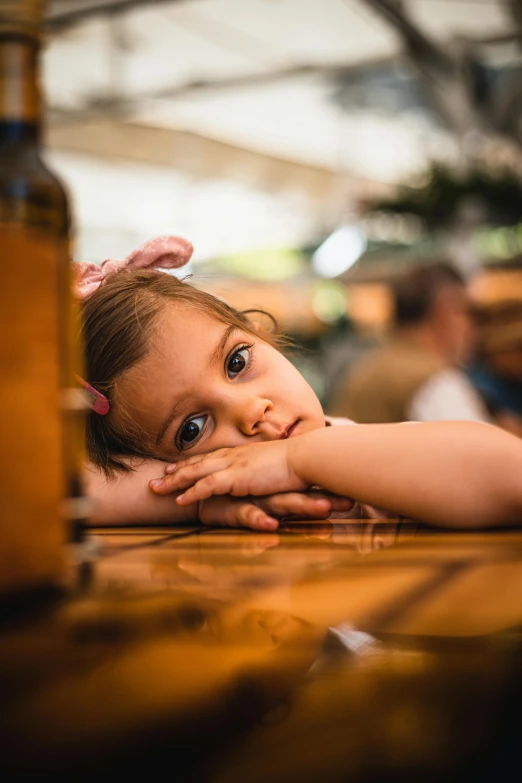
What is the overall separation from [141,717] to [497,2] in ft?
18.3

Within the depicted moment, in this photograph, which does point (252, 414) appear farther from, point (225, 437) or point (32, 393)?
point (32, 393)

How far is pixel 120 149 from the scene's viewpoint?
603 centimetres

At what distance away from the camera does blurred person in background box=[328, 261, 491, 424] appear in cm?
323

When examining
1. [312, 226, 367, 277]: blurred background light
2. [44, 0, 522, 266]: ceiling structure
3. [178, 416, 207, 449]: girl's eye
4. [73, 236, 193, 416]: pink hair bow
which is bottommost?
[178, 416, 207, 449]: girl's eye

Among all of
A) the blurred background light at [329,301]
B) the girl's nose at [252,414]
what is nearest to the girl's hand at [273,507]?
the girl's nose at [252,414]

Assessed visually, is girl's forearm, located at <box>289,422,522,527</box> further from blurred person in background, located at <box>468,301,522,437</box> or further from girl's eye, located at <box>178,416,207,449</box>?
blurred person in background, located at <box>468,301,522,437</box>

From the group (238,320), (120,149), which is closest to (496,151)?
(120,149)

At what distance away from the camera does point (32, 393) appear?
41 centimetres

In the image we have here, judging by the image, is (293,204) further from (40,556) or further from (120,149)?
(40,556)

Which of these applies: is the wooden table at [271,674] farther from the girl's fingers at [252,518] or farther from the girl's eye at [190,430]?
the girl's eye at [190,430]

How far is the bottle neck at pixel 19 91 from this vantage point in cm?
45

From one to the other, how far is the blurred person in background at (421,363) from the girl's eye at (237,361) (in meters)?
2.14

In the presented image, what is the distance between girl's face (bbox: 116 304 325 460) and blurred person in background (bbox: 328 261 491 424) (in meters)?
2.15

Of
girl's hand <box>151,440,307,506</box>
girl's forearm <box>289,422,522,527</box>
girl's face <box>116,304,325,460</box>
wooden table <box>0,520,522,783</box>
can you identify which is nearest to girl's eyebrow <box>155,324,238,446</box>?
girl's face <box>116,304,325,460</box>
